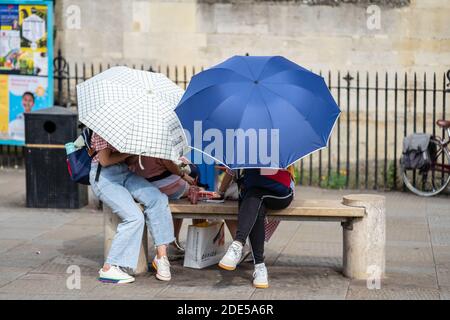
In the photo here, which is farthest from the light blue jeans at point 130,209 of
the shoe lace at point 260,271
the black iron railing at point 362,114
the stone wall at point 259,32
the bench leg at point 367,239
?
the stone wall at point 259,32

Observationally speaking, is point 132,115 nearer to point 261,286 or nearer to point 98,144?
point 98,144

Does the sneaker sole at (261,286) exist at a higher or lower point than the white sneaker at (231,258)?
lower

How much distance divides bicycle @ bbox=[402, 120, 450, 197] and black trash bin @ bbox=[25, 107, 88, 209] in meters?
4.26

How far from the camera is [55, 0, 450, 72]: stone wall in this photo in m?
13.1

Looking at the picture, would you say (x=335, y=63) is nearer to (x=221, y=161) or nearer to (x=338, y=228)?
(x=338, y=228)

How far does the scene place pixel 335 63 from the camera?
13.3 metres

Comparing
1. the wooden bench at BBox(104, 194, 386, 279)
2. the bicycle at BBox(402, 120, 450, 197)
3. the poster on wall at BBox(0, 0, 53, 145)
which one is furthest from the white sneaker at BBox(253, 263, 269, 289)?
the poster on wall at BBox(0, 0, 53, 145)

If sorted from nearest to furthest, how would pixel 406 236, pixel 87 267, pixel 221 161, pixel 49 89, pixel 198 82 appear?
pixel 221 161 → pixel 198 82 → pixel 87 267 → pixel 406 236 → pixel 49 89

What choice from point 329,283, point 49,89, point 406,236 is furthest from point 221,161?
point 49,89

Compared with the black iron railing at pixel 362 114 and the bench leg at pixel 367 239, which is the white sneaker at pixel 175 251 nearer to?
the bench leg at pixel 367 239

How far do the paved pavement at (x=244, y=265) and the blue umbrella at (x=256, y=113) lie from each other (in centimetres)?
111

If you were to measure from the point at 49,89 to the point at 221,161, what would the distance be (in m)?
6.93

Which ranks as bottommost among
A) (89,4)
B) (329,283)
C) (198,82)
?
(329,283)

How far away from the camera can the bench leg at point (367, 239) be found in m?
7.14
